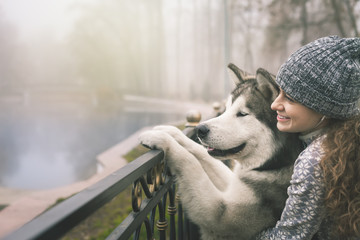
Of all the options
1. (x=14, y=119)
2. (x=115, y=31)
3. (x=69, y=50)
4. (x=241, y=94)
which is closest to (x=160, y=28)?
(x=115, y=31)

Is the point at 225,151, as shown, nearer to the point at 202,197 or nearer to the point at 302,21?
the point at 202,197

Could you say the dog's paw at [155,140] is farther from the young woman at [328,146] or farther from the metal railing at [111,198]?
the young woman at [328,146]

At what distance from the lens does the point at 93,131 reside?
1312 cm

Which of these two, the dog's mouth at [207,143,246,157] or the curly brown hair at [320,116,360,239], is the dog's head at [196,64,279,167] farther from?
the curly brown hair at [320,116,360,239]

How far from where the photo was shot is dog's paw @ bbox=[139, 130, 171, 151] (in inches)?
55.9

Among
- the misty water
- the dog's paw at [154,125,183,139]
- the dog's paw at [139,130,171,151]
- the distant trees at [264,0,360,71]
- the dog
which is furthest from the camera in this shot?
the distant trees at [264,0,360,71]

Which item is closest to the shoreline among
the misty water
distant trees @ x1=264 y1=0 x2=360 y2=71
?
the misty water

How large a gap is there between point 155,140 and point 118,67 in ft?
83.5

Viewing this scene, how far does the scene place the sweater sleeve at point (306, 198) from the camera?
104cm

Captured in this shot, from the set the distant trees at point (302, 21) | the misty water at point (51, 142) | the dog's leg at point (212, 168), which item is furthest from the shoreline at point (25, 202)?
the distant trees at point (302, 21)

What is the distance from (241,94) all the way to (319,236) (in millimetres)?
871

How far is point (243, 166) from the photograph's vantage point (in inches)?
67.5

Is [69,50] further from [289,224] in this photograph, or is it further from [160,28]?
[289,224]

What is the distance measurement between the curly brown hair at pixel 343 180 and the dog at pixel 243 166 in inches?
17.3
